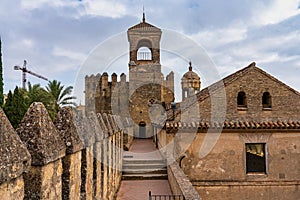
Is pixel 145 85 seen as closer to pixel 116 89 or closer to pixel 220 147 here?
pixel 116 89

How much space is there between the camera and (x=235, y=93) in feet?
51.2

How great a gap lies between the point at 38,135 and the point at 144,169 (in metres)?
12.1

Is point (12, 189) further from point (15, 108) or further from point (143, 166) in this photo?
point (15, 108)

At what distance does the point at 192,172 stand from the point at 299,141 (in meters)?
5.38

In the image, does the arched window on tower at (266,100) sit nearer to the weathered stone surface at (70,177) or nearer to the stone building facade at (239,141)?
the stone building facade at (239,141)

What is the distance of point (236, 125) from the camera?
573 inches

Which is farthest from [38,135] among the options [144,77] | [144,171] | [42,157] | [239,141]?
[144,77]

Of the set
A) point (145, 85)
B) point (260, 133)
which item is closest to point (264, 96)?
point (260, 133)

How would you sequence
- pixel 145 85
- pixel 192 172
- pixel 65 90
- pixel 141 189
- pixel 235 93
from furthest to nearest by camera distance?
pixel 145 85 → pixel 65 90 → pixel 235 93 → pixel 192 172 → pixel 141 189

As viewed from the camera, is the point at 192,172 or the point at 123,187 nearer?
the point at 123,187

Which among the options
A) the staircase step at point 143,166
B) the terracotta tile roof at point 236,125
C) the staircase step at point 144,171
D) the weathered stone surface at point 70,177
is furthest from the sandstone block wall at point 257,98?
the weathered stone surface at point 70,177

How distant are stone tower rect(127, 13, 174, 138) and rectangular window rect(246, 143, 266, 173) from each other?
56.5 ft

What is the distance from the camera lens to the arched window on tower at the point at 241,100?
15812 mm

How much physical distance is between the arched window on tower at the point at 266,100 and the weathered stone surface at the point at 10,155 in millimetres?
15206
